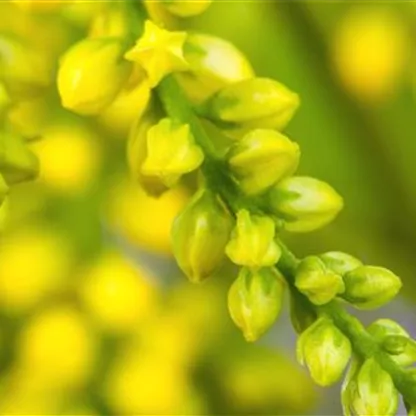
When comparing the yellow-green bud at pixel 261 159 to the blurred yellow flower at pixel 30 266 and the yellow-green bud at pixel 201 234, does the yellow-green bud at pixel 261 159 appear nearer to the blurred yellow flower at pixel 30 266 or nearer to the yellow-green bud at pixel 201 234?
the yellow-green bud at pixel 201 234

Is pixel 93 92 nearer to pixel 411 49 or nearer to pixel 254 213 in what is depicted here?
pixel 254 213

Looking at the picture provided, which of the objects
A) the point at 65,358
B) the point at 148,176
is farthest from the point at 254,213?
the point at 65,358

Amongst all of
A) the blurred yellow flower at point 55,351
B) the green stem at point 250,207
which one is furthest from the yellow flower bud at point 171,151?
the blurred yellow flower at point 55,351

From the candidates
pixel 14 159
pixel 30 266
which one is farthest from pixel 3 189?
pixel 30 266

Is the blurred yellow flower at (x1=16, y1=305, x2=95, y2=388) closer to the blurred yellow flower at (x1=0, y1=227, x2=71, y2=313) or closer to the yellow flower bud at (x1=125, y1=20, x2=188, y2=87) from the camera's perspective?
the blurred yellow flower at (x1=0, y1=227, x2=71, y2=313)

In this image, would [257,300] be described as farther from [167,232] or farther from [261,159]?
[167,232]

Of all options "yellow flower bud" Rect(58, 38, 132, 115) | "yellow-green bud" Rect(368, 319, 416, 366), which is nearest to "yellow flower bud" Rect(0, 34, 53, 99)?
"yellow flower bud" Rect(58, 38, 132, 115)
